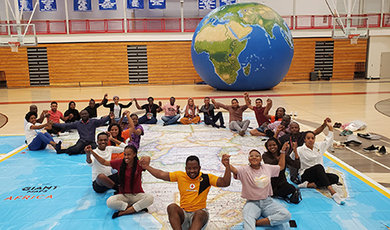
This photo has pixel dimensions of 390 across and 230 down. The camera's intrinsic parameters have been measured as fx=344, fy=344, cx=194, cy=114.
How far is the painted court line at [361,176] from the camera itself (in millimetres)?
5484

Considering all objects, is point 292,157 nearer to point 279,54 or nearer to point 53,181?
point 53,181

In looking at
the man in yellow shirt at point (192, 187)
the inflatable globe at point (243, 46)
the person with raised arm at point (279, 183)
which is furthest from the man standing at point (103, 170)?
the inflatable globe at point (243, 46)

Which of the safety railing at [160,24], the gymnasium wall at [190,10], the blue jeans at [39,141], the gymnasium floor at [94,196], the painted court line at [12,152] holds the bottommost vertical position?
the gymnasium floor at [94,196]

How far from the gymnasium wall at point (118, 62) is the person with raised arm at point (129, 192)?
20.8 m

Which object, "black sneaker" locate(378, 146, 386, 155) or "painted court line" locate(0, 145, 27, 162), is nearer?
"black sneaker" locate(378, 146, 386, 155)

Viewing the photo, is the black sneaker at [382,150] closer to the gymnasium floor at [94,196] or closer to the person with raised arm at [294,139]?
the gymnasium floor at [94,196]

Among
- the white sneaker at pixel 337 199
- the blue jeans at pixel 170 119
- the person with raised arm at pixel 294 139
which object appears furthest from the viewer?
the blue jeans at pixel 170 119

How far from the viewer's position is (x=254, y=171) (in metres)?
4.58

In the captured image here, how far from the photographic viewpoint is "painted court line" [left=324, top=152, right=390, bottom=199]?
216 inches

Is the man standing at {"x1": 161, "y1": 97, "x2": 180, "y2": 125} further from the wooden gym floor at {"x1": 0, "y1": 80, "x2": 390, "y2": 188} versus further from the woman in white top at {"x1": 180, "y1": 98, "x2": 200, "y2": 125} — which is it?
the wooden gym floor at {"x1": 0, "y1": 80, "x2": 390, "y2": 188}

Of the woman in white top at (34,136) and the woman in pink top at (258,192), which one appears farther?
the woman in white top at (34,136)

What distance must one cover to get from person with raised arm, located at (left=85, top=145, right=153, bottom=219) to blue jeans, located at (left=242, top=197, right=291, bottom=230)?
141cm

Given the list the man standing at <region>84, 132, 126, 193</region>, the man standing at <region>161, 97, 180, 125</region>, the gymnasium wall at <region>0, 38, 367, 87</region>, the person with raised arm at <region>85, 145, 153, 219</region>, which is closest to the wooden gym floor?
the man standing at <region>161, 97, 180, 125</region>

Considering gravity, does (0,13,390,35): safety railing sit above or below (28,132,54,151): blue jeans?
above
